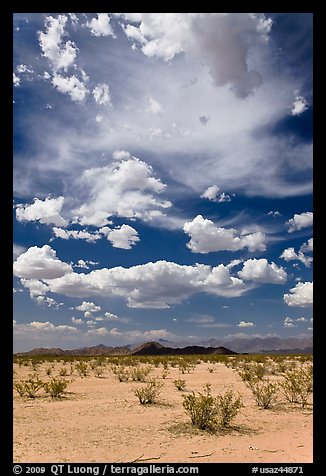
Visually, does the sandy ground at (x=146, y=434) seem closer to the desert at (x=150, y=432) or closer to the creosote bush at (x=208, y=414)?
the desert at (x=150, y=432)

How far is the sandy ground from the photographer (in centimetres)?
840

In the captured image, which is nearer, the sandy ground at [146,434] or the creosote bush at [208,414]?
the sandy ground at [146,434]

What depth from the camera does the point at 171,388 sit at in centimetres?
1925

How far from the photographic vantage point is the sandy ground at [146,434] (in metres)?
8.40

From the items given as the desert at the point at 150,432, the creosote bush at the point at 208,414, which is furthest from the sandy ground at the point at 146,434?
the creosote bush at the point at 208,414

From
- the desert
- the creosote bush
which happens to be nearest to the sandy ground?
the desert

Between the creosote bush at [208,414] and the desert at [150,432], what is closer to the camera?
the desert at [150,432]

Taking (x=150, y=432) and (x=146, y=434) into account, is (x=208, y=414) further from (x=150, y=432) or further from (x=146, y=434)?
(x=146, y=434)

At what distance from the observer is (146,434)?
1027 cm

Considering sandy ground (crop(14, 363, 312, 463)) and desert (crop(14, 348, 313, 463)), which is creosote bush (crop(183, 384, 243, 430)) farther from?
sandy ground (crop(14, 363, 312, 463))

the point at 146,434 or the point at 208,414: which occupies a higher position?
the point at 208,414

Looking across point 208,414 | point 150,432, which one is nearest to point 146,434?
point 150,432
